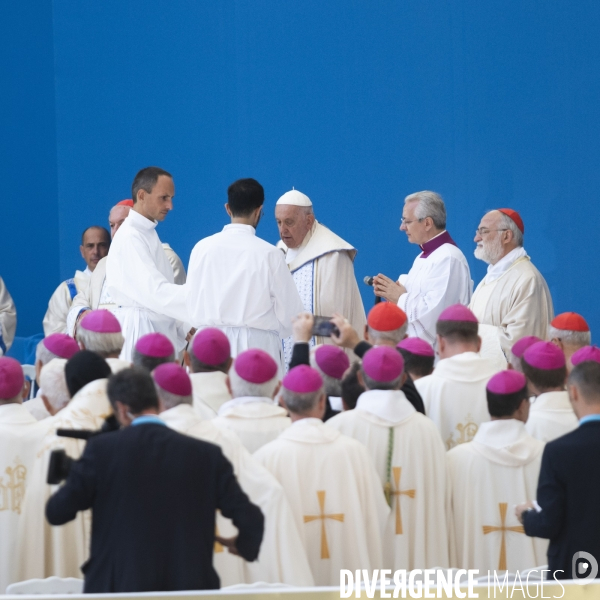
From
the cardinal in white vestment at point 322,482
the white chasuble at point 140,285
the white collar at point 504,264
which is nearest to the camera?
the cardinal in white vestment at point 322,482

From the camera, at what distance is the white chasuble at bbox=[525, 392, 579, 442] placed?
16.5ft

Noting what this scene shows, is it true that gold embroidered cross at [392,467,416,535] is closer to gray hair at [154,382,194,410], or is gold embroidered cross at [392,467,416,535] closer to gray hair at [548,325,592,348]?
gray hair at [154,382,194,410]

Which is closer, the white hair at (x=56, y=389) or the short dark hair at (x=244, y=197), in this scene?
the white hair at (x=56, y=389)

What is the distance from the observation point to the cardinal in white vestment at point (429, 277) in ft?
25.5

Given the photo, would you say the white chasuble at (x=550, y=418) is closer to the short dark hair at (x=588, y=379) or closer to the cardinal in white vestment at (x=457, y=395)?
the cardinal in white vestment at (x=457, y=395)

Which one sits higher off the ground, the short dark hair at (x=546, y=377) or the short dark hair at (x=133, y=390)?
the short dark hair at (x=546, y=377)

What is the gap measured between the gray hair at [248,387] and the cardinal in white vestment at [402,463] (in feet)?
1.03

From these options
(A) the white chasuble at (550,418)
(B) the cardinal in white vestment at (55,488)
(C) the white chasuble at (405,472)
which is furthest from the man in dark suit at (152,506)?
(A) the white chasuble at (550,418)

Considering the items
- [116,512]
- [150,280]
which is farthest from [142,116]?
[116,512]

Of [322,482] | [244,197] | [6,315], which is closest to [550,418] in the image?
[322,482]

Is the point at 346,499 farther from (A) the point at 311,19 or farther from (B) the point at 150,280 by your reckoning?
(A) the point at 311,19

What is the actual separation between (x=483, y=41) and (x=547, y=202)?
4.73 ft

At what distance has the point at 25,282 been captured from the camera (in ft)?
37.9

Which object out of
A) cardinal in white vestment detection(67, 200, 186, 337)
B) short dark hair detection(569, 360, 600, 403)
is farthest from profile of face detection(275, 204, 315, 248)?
short dark hair detection(569, 360, 600, 403)
